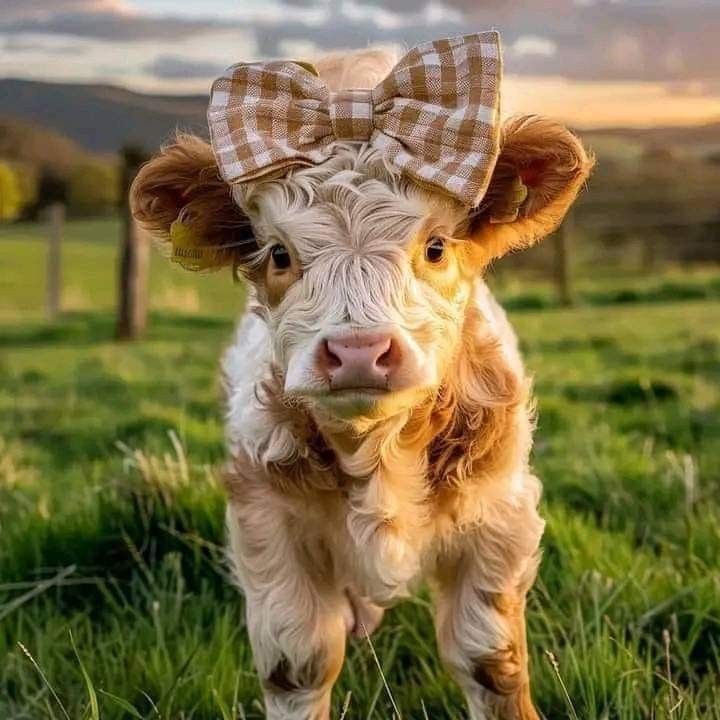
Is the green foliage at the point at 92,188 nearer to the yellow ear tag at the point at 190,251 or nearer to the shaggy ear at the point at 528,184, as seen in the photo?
the yellow ear tag at the point at 190,251

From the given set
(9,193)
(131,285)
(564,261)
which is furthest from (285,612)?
(564,261)

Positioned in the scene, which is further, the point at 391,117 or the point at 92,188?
the point at 92,188

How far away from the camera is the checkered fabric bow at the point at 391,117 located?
2.55 meters

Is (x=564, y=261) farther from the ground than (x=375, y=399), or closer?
closer

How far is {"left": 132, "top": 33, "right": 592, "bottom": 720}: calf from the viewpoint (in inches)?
98.2

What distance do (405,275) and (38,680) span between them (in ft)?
5.56

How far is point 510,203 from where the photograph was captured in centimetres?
287

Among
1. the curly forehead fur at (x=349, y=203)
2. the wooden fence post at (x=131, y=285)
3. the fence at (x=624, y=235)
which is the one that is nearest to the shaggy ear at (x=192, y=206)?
the curly forehead fur at (x=349, y=203)

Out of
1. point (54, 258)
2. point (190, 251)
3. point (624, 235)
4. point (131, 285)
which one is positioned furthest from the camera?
point (624, 235)

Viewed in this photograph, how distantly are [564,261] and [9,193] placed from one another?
22.7ft

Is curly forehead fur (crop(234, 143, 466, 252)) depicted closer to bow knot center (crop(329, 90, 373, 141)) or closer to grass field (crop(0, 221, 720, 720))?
bow knot center (crop(329, 90, 373, 141))

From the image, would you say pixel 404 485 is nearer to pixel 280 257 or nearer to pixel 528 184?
pixel 280 257

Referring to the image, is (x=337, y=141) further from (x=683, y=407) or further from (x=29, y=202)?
(x=29, y=202)

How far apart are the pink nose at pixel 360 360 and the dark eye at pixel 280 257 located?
39 centimetres
